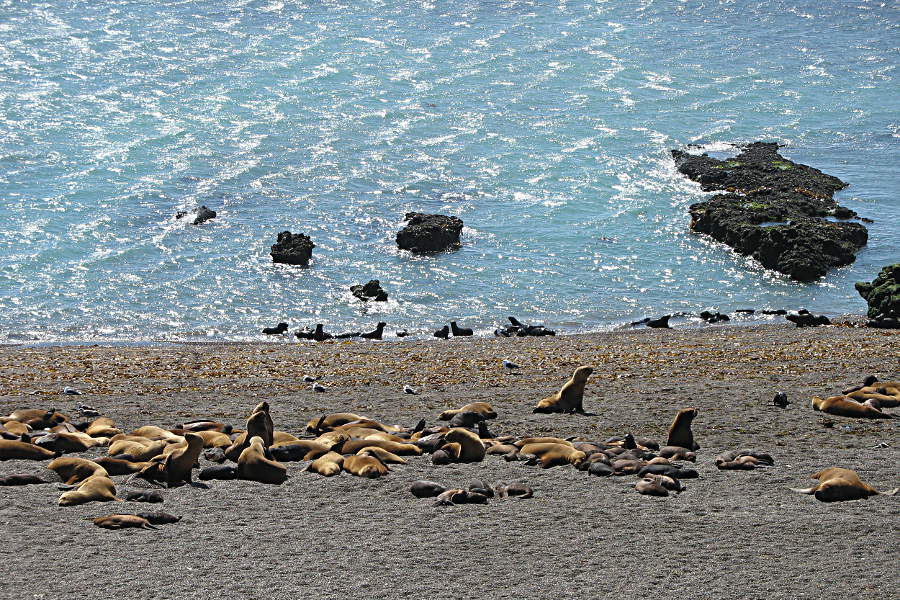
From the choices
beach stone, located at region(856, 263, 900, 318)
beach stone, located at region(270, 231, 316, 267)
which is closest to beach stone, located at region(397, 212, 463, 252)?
beach stone, located at region(270, 231, 316, 267)

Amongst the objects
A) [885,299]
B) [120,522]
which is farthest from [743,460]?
[885,299]

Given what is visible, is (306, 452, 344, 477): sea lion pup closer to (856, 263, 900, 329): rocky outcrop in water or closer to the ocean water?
the ocean water

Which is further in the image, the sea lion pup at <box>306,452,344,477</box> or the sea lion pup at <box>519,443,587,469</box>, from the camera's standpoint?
the sea lion pup at <box>519,443,587,469</box>

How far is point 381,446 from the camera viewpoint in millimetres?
13461

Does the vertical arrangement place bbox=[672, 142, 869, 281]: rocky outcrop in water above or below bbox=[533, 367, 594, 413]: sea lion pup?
above

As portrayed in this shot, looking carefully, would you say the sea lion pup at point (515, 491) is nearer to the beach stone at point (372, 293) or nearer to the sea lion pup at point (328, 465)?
the sea lion pup at point (328, 465)

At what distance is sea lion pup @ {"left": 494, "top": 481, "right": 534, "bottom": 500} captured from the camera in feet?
38.9

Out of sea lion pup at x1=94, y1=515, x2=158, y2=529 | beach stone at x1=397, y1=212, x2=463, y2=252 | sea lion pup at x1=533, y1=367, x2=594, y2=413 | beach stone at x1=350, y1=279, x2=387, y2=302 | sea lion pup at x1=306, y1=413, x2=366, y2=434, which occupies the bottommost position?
sea lion pup at x1=94, y1=515, x2=158, y2=529

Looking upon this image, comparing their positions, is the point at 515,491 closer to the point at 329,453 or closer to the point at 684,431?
the point at 329,453

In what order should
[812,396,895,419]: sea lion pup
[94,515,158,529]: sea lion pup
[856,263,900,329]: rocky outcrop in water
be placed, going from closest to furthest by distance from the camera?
[94,515,158,529]: sea lion pup → [812,396,895,419]: sea lion pup → [856,263,900,329]: rocky outcrop in water

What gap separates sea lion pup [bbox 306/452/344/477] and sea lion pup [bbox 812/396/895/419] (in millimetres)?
7267

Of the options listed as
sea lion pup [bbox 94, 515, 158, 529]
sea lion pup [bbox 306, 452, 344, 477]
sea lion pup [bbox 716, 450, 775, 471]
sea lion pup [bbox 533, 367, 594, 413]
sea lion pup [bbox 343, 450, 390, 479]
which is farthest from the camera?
sea lion pup [bbox 533, 367, 594, 413]

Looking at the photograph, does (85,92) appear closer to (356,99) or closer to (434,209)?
(356,99)

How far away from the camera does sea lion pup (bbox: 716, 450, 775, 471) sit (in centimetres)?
1298
